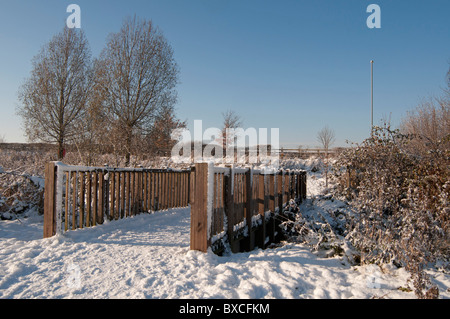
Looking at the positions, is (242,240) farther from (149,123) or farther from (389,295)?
(149,123)

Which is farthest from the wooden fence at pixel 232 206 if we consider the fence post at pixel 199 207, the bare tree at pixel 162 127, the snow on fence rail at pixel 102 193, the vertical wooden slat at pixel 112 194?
the bare tree at pixel 162 127

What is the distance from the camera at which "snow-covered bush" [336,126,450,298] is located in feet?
10.5

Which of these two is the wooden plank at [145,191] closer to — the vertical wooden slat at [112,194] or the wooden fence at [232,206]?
the vertical wooden slat at [112,194]

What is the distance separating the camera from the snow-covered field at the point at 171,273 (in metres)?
2.80

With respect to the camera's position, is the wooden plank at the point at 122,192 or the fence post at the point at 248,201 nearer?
the fence post at the point at 248,201

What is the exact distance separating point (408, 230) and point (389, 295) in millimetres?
996

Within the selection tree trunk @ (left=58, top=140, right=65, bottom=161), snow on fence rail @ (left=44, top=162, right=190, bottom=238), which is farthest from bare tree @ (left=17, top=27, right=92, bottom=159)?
snow on fence rail @ (left=44, top=162, right=190, bottom=238)

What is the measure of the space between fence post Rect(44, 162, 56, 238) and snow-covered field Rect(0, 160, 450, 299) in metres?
0.26

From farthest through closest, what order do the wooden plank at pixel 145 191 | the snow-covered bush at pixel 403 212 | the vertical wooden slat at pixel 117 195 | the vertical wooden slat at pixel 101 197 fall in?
the wooden plank at pixel 145 191, the vertical wooden slat at pixel 117 195, the vertical wooden slat at pixel 101 197, the snow-covered bush at pixel 403 212

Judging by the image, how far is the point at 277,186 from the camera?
7.98m

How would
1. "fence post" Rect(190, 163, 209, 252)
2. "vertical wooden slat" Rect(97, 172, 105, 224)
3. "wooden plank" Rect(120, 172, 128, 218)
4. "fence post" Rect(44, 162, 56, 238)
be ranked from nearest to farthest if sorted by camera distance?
"fence post" Rect(190, 163, 209, 252) → "fence post" Rect(44, 162, 56, 238) → "vertical wooden slat" Rect(97, 172, 105, 224) → "wooden plank" Rect(120, 172, 128, 218)

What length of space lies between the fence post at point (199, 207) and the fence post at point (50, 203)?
253 centimetres

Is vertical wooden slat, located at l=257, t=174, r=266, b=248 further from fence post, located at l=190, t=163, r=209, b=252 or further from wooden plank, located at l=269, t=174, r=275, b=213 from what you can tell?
fence post, located at l=190, t=163, r=209, b=252

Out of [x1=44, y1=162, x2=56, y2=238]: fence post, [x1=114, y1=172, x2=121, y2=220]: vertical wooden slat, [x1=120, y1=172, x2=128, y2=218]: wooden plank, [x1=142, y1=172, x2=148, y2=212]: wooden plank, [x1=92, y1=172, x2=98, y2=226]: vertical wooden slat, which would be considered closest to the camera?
[x1=44, y1=162, x2=56, y2=238]: fence post
